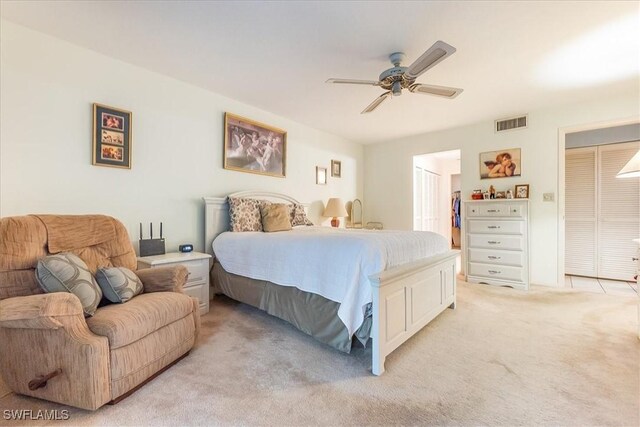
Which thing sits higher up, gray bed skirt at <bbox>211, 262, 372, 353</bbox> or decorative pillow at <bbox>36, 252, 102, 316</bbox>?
decorative pillow at <bbox>36, 252, 102, 316</bbox>

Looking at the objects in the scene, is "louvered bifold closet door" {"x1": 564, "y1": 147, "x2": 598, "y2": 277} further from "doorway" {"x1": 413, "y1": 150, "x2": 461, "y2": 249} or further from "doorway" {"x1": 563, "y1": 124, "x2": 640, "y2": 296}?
"doorway" {"x1": 413, "y1": 150, "x2": 461, "y2": 249}

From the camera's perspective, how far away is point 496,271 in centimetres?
387

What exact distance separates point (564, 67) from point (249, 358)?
3.89 metres

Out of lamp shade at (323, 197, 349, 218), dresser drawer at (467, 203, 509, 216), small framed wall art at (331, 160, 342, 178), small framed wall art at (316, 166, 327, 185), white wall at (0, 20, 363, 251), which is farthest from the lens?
small framed wall art at (331, 160, 342, 178)

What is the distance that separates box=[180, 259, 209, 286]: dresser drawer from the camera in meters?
2.65

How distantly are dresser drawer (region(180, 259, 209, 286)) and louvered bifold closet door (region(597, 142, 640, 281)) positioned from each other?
5.42 m

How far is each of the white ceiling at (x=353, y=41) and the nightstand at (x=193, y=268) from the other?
1863 mm

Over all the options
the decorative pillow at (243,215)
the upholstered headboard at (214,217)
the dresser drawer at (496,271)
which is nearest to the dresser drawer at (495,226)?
the dresser drawer at (496,271)

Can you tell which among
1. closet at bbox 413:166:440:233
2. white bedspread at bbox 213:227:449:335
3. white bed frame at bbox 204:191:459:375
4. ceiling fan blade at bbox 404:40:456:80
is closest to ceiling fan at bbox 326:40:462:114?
ceiling fan blade at bbox 404:40:456:80

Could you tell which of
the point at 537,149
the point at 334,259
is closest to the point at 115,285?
the point at 334,259

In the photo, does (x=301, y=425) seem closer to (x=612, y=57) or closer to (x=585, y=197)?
(x=612, y=57)

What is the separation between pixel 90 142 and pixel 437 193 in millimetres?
6277

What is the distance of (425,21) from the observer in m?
2.05

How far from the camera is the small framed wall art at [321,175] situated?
4.80m
